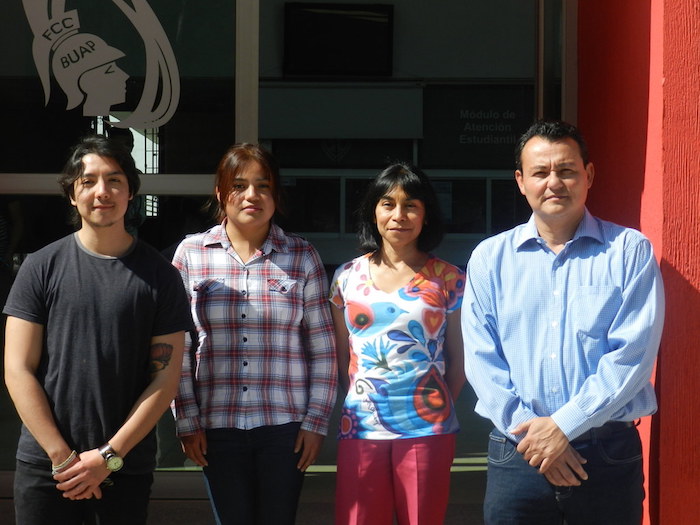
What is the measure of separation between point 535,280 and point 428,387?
0.55 metres

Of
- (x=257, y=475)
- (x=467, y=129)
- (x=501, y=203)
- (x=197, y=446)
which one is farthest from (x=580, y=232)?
(x=467, y=129)

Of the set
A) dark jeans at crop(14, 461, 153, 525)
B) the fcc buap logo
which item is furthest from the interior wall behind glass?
dark jeans at crop(14, 461, 153, 525)

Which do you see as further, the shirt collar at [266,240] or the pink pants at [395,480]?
the shirt collar at [266,240]

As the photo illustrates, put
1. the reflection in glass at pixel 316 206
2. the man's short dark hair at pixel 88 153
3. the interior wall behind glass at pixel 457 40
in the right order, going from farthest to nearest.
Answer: the reflection in glass at pixel 316 206 < the interior wall behind glass at pixel 457 40 < the man's short dark hair at pixel 88 153

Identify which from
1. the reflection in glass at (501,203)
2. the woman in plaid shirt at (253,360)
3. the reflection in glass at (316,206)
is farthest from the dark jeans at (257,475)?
the reflection in glass at (501,203)

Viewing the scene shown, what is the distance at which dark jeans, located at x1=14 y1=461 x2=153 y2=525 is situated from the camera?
9.18 feet

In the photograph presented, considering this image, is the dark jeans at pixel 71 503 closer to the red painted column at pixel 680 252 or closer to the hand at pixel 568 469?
the hand at pixel 568 469

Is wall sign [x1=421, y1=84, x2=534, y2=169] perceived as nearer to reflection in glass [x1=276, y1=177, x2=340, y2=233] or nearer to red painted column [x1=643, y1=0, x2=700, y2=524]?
reflection in glass [x1=276, y1=177, x2=340, y2=233]

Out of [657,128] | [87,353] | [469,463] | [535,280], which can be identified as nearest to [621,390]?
[535,280]

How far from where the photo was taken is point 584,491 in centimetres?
270

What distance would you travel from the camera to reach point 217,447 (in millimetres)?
3102

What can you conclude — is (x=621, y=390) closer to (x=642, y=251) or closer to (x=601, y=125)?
(x=642, y=251)

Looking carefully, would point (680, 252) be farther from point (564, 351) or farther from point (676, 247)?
point (564, 351)

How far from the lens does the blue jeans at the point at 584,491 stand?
2.70 metres
